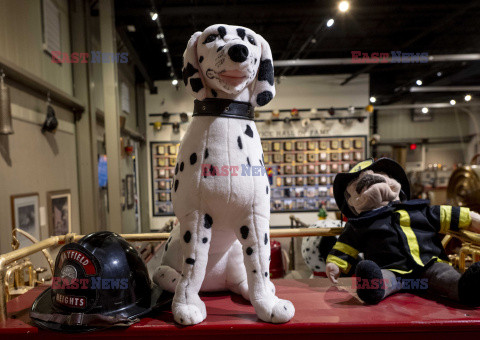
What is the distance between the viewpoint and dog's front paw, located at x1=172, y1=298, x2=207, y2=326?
0.92 metres

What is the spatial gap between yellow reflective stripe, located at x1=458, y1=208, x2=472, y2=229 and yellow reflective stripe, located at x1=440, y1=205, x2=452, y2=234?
36 mm

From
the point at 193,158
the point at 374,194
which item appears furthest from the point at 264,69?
the point at 374,194

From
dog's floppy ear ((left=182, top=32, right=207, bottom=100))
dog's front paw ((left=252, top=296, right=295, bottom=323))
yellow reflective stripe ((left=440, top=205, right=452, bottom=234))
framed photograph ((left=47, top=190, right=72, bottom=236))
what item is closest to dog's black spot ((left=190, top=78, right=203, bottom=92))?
dog's floppy ear ((left=182, top=32, right=207, bottom=100))

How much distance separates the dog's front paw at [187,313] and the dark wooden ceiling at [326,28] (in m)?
3.19

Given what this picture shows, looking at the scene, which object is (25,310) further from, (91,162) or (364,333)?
(91,162)

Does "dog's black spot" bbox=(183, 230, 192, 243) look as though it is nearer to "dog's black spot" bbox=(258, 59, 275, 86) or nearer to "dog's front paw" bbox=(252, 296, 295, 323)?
"dog's front paw" bbox=(252, 296, 295, 323)

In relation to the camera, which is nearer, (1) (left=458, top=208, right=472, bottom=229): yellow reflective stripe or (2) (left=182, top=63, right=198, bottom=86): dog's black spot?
(2) (left=182, top=63, right=198, bottom=86): dog's black spot

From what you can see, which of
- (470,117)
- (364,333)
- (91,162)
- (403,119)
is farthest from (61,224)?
(470,117)

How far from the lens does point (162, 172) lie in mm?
5715

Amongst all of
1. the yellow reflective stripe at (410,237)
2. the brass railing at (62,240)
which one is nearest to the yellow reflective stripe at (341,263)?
the brass railing at (62,240)

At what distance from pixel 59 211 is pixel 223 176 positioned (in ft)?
8.90

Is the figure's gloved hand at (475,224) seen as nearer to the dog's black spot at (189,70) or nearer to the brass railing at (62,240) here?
the brass railing at (62,240)

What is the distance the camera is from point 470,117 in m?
8.95

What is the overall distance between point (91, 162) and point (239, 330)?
320 centimetres
